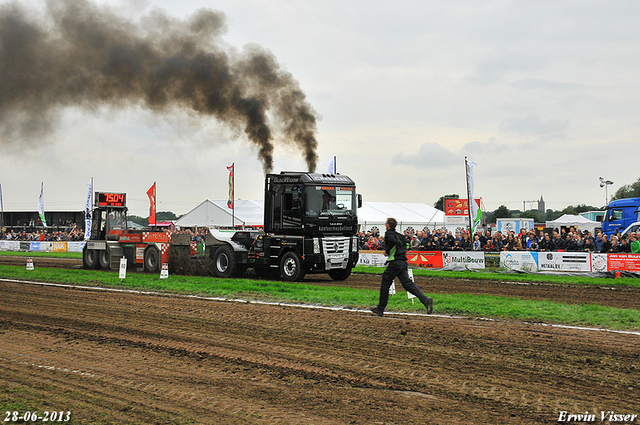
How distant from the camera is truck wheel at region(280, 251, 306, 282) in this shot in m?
18.2

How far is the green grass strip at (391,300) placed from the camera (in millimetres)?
10773

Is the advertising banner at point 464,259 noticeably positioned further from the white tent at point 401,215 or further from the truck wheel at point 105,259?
the white tent at point 401,215

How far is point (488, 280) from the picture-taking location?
20109 mm

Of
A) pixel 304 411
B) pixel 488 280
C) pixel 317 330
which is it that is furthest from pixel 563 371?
pixel 488 280

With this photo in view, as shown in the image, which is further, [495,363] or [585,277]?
[585,277]

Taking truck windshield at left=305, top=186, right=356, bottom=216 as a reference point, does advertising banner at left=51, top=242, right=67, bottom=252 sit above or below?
below

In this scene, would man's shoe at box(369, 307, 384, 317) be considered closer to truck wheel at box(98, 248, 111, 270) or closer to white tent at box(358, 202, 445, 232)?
truck wheel at box(98, 248, 111, 270)

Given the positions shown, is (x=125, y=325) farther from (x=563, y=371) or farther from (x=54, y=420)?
(x=563, y=371)

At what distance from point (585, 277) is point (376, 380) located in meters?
16.8

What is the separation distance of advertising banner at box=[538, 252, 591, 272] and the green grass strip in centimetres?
860

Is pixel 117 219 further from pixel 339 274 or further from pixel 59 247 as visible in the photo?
pixel 59 247

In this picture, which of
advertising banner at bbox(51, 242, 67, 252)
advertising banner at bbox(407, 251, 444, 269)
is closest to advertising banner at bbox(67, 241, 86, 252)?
advertising banner at bbox(51, 242, 67, 252)

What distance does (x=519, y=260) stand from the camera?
22594 millimetres

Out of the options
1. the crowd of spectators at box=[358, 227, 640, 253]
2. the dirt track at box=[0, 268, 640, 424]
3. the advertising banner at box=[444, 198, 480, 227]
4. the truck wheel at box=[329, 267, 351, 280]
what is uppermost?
the advertising banner at box=[444, 198, 480, 227]
